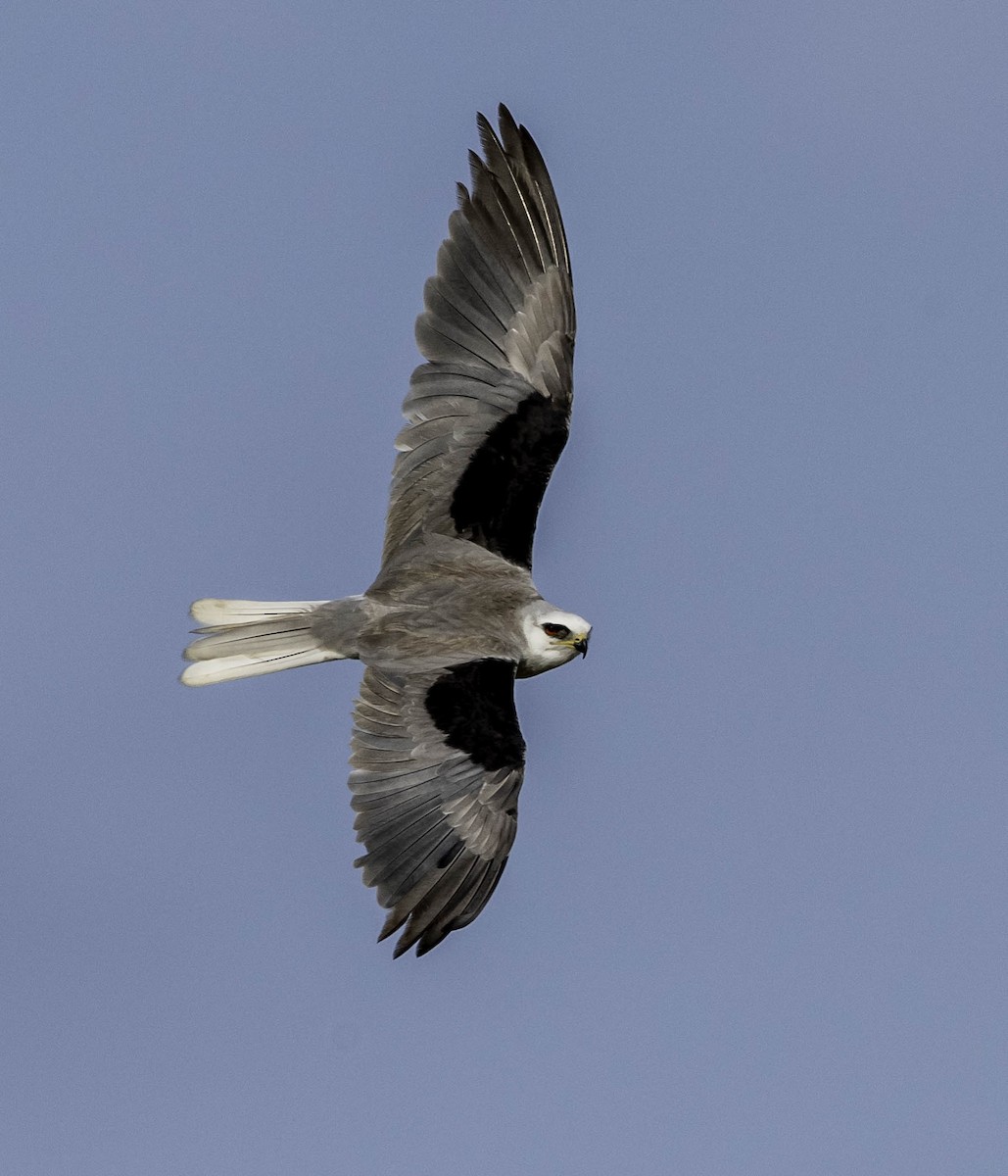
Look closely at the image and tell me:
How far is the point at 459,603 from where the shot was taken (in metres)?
14.5

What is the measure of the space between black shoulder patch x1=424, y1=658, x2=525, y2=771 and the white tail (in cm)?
108

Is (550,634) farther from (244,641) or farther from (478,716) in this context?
(244,641)

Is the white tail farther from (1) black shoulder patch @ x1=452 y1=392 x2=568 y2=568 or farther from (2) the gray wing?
(1) black shoulder patch @ x1=452 y1=392 x2=568 y2=568

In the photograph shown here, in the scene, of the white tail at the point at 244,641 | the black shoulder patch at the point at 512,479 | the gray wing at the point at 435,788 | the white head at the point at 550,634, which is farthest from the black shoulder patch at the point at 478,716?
the black shoulder patch at the point at 512,479

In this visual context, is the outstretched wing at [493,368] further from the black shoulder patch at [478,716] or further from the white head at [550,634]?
the black shoulder patch at [478,716]

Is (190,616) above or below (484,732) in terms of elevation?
above

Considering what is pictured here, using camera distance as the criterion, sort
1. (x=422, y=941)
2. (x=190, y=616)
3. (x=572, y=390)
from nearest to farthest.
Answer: (x=422, y=941) → (x=190, y=616) → (x=572, y=390)

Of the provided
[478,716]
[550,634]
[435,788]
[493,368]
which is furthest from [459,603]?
[493,368]

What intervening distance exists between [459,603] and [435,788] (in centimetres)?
160

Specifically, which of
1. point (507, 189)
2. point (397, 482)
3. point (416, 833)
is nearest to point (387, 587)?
point (397, 482)

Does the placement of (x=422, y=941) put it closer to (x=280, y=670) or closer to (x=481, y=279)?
(x=280, y=670)

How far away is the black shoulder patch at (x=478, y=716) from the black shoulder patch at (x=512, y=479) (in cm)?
143

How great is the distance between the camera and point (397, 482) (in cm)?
1480

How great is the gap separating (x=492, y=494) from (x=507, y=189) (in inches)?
96.8
